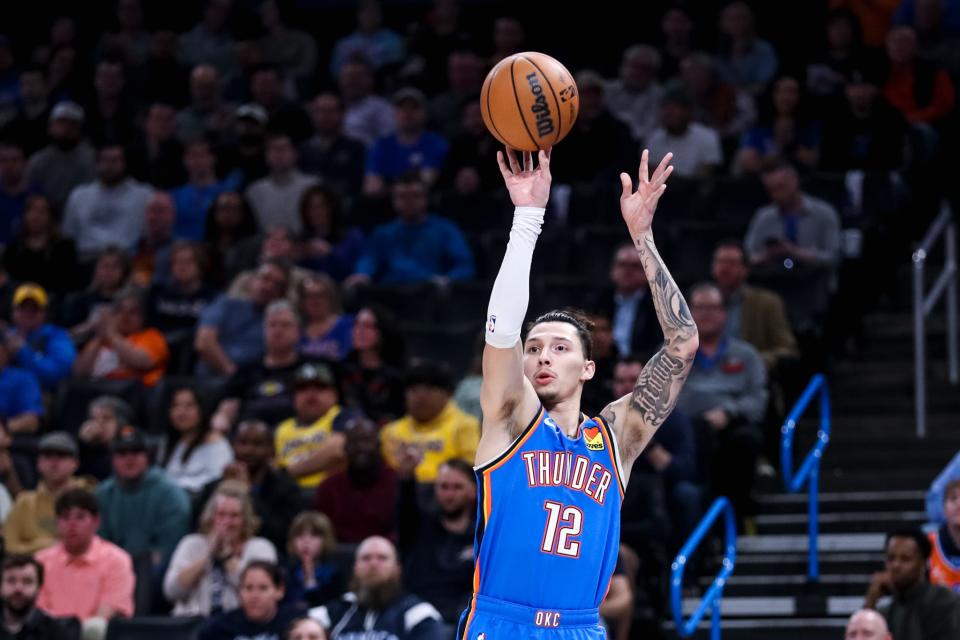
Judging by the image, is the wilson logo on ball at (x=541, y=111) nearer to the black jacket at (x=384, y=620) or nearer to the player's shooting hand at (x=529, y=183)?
the player's shooting hand at (x=529, y=183)

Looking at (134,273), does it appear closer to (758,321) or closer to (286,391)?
(286,391)

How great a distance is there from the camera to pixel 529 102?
6.07m

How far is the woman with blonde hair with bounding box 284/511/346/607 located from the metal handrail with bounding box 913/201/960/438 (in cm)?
429

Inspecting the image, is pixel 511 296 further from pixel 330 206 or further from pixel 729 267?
pixel 330 206

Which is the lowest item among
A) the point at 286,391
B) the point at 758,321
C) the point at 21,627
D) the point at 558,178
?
the point at 21,627

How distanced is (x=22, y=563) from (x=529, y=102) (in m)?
5.07

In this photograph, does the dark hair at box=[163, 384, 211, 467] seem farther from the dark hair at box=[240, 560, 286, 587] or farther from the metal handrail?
the metal handrail

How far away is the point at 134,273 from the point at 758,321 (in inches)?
218

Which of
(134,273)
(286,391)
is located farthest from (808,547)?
(134,273)

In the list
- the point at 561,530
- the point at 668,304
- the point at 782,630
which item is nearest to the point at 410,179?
the point at 782,630

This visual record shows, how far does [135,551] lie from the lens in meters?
10.7

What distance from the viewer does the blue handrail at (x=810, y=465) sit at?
1026 cm

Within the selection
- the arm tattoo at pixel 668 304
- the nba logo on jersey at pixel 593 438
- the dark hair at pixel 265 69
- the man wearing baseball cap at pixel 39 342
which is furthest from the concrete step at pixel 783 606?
the dark hair at pixel 265 69

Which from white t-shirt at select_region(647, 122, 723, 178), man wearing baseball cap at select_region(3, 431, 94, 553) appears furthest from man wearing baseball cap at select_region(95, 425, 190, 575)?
white t-shirt at select_region(647, 122, 723, 178)
